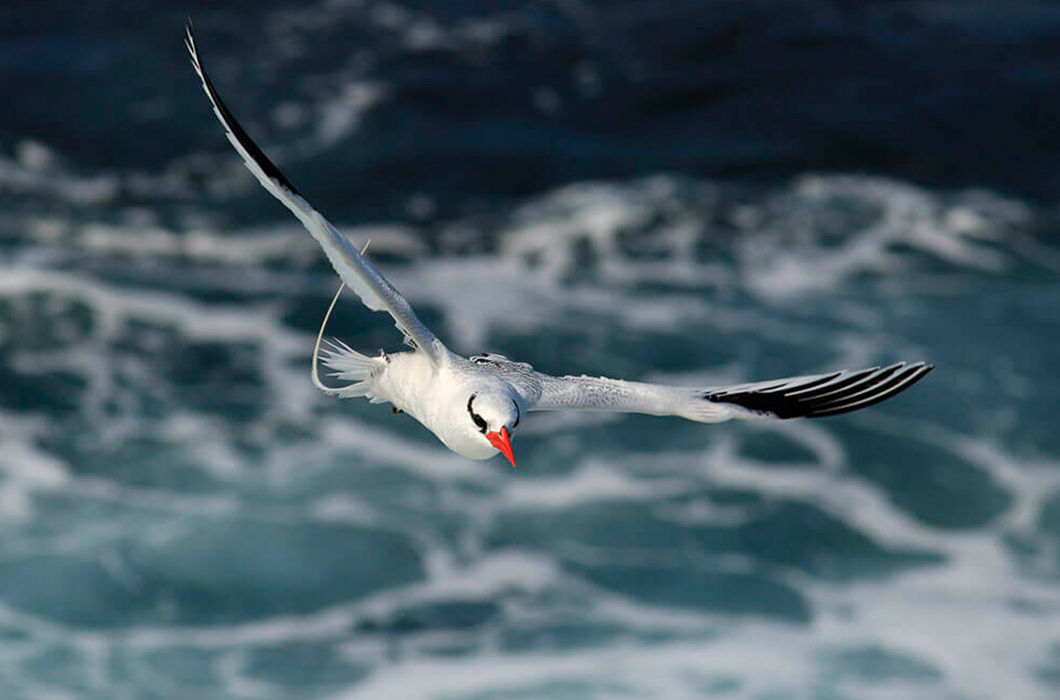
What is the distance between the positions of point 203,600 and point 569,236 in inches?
351

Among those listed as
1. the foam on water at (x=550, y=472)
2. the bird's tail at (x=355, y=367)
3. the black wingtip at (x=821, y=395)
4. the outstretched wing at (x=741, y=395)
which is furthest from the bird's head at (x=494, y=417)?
the foam on water at (x=550, y=472)

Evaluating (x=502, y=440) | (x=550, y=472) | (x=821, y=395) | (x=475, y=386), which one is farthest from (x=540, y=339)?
(x=502, y=440)

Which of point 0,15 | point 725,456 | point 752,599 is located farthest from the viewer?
point 0,15

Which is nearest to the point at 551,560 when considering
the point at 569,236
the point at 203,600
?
the point at 203,600

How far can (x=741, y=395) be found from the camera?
6.98m

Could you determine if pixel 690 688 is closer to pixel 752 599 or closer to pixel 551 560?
pixel 752 599

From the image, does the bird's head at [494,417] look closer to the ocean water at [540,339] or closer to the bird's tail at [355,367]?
the bird's tail at [355,367]

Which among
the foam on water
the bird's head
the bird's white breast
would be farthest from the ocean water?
the bird's head

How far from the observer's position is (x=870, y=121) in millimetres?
22406

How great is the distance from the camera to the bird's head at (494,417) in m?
5.26

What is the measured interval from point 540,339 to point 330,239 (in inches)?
519

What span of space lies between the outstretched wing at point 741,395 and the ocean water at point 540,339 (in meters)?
7.08

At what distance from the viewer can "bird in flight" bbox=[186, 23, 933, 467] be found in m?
5.37

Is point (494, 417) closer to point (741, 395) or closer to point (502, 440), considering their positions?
point (502, 440)
